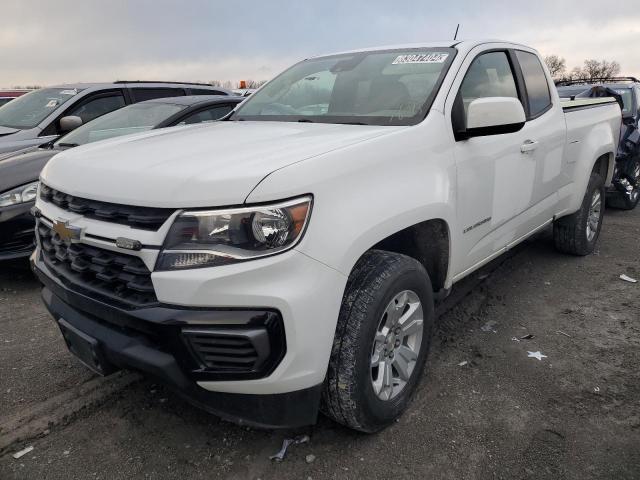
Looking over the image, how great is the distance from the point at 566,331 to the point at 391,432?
168 cm

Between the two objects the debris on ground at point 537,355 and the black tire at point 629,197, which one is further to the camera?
the black tire at point 629,197

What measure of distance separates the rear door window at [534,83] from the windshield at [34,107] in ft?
16.8

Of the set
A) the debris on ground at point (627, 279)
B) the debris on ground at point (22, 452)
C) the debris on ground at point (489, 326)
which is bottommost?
the debris on ground at point (627, 279)

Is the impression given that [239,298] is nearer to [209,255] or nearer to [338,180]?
[209,255]

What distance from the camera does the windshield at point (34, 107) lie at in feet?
19.7

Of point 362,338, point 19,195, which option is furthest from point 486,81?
point 19,195

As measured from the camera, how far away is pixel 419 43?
10.6 feet

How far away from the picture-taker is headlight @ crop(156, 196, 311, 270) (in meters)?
1.70

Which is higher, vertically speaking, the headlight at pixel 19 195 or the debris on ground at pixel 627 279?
the headlight at pixel 19 195

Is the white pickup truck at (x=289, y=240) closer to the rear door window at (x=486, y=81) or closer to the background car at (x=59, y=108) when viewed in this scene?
the rear door window at (x=486, y=81)

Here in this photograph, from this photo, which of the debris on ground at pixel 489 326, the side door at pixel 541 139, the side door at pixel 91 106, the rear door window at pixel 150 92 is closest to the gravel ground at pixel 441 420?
the debris on ground at pixel 489 326

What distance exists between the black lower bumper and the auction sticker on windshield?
1.97m

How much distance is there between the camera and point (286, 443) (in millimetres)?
2273

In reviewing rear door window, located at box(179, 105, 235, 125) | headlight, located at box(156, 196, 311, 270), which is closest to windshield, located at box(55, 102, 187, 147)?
rear door window, located at box(179, 105, 235, 125)
